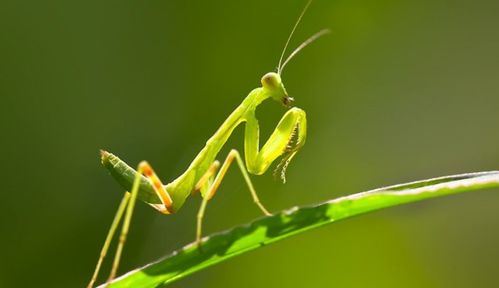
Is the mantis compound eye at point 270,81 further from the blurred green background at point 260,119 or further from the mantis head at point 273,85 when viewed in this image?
the blurred green background at point 260,119

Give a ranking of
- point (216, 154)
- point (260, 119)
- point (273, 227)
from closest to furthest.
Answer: point (273, 227) < point (216, 154) < point (260, 119)

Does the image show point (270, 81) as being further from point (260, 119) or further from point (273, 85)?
point (260, 119)

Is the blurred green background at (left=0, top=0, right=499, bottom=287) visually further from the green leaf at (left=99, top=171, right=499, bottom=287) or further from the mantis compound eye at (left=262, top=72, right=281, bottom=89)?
the green leaf at (left=99, top=171, right=499, bottom=287)

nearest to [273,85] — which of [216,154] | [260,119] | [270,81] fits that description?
[270,81]

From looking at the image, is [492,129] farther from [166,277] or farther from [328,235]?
[166,277]

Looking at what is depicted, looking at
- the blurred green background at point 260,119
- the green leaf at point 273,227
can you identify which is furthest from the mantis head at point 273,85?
the green leaf at point 273,227

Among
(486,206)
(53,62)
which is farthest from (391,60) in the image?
(53,62)
